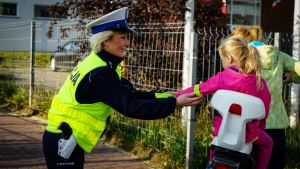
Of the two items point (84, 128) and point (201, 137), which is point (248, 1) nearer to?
point (201, 137)

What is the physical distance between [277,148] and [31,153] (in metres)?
3.80

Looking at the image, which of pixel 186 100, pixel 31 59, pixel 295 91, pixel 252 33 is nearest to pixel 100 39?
pixel 186 100

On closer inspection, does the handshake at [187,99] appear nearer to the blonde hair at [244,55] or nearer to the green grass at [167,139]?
the blonde hair at [244,55]

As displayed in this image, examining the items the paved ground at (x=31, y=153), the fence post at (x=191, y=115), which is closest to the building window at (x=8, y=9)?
the paved ground at (x=31, y=153)

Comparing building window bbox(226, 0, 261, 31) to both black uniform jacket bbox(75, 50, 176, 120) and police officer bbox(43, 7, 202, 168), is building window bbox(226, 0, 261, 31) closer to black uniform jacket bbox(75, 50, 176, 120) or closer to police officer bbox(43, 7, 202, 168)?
police officer bbox(43, 7, 202, 168)

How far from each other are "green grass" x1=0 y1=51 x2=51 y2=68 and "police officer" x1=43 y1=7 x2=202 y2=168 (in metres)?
6.08

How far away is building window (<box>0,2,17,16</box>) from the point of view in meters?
24.9

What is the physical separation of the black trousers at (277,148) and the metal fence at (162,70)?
4.51 feet

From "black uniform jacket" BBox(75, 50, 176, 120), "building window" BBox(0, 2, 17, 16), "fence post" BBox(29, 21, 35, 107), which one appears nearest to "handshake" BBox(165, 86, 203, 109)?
"black uniform jacket" BBox(75, 50, 176, 120)

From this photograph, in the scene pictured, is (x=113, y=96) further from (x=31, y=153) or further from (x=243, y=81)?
(x=31, y=153)

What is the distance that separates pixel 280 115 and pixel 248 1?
13020 millimetres

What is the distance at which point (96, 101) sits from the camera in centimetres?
236

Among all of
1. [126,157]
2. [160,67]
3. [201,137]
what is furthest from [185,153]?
[160,67]

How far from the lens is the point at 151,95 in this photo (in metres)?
2.92
